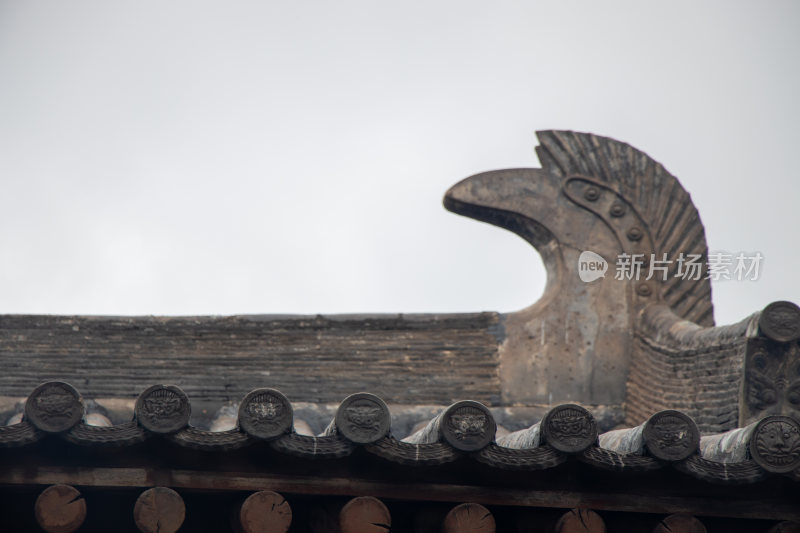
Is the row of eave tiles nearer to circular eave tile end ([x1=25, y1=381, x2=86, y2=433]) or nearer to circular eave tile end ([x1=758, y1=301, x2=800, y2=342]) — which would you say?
circular eave tile end ([x1=25, y1=381, x2=86, y2=433])

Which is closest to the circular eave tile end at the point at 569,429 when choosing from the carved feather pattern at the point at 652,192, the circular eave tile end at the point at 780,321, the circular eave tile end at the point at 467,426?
the circular eave tile end at the point at 467,426

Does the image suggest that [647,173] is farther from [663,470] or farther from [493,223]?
[663,470]

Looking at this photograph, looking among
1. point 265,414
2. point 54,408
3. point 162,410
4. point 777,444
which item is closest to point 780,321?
point 777,444

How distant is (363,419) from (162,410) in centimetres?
74

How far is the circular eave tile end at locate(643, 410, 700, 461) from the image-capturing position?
432 centimetres

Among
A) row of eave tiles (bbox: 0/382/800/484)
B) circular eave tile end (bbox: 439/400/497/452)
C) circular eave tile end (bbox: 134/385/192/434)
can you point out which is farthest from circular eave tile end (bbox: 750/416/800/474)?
circular eave tile end (bbox: 134/385/192/434)

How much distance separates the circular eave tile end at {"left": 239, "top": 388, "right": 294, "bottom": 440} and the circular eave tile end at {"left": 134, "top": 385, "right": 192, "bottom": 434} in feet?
0.69

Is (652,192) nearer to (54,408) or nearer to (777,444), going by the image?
(777,444)

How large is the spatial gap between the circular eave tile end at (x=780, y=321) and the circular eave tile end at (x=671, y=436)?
148cm

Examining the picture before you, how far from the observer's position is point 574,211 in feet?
26.5

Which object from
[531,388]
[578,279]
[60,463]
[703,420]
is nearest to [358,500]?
[60,463]

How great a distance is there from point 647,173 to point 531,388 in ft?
5.73

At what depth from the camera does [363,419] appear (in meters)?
4.31

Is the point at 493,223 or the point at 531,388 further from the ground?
the point at 493,223
